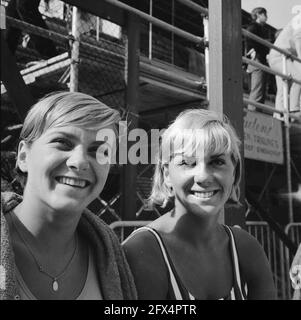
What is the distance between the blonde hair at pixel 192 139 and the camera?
1.39 meters

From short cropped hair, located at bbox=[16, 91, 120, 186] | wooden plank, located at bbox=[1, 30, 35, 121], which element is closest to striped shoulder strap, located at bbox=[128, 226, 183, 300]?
short cropped hair, located at bbox=[16, 91, 120, 186]

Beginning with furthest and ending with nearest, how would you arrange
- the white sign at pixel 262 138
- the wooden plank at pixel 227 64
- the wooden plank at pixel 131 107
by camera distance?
the white sign at pixel 262 138
the wooden plank at pixel 131 107
the wooden plank at pixel 227 64

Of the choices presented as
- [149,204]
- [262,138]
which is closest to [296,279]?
[149,204]

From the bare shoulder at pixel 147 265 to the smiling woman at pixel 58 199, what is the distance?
0.23 feet

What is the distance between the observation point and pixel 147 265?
1302mm

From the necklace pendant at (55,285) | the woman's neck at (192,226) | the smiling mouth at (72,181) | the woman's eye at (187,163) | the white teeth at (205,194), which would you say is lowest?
the necklace pendant at (55,285)

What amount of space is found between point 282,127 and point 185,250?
4044 mm

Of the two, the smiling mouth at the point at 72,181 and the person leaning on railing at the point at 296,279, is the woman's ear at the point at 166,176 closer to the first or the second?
the smiling mouth at the point at 72,181

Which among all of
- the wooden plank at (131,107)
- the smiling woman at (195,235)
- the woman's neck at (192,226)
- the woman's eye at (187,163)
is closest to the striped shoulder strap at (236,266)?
the smiling woman at (195,235)

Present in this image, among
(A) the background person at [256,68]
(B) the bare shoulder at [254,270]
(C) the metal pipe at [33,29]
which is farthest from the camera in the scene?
(A) the background person at [256,68]

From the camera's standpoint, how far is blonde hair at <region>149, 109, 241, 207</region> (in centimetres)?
139

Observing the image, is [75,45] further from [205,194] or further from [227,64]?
[205,194]

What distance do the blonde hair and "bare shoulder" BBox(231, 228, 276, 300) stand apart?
311 mm

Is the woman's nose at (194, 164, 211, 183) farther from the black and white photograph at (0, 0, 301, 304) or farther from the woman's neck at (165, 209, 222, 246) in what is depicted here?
the woman's neck at (165, 209, 222, 246)
